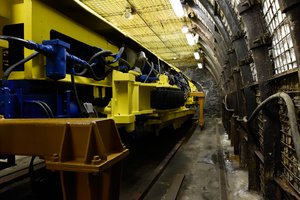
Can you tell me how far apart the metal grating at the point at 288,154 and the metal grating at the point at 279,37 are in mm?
329

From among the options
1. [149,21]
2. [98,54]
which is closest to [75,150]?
[98,54]

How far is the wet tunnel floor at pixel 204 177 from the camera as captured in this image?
347 cm

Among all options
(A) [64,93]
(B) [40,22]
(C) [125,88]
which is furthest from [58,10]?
(C) [125,88]

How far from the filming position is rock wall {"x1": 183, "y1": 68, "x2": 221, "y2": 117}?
677 inches

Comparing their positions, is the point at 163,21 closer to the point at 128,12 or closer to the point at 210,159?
the point at 128,12

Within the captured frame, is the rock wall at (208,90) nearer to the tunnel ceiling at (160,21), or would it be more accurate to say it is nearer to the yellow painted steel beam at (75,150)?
the tunnel ceiling at (160,21)

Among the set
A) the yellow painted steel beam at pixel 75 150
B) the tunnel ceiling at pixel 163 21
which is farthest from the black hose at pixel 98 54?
the yellow painted steel beam at pixel 75 150

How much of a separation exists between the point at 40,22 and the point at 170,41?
29.7 ft

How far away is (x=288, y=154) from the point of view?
84.8 inches

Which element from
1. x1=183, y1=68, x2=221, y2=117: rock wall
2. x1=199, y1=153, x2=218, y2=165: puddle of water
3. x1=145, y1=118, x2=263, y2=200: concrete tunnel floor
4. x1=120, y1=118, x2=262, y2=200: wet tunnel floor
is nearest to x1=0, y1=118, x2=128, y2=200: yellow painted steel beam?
x1=120, y1=118, x2=262, y2=200: wet tunnel floor

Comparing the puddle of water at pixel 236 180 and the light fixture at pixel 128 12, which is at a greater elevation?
the light fixture at pixel 128 12

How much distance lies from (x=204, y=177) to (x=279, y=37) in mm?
Answer: 2783

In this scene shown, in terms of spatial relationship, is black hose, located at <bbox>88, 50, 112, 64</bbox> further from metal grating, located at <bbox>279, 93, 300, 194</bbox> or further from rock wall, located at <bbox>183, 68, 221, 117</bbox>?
rock wall, located at <bbox>183, 68, 221, 117</bbox>

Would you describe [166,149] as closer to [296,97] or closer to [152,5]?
[152,5]
